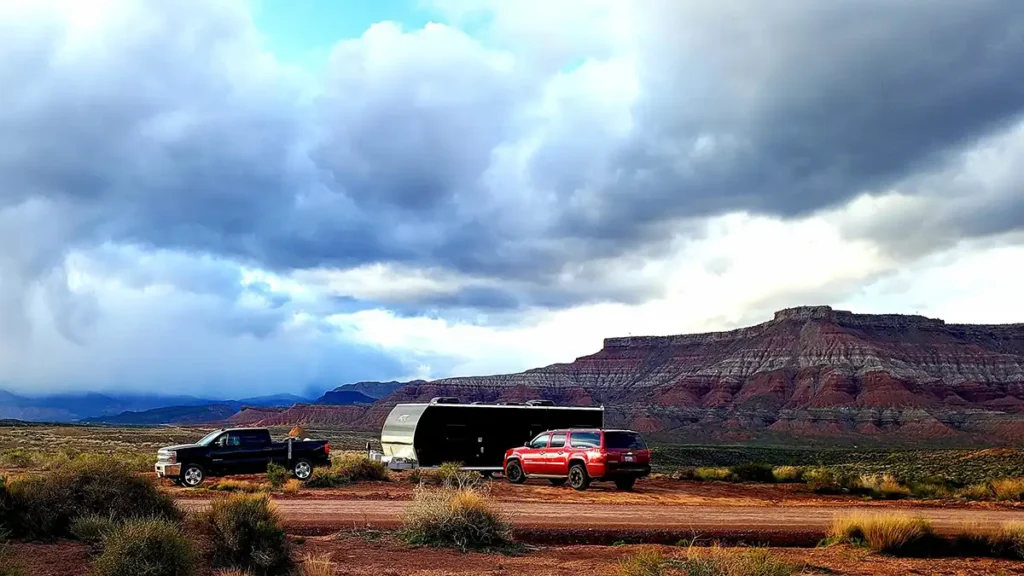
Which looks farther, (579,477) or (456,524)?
(579,477)

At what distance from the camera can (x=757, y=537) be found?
15.9 metres

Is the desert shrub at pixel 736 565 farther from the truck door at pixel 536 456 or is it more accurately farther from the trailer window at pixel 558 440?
the truck door at pixel 536 456

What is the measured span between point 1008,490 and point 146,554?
27.5m

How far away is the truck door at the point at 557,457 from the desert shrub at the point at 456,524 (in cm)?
1182

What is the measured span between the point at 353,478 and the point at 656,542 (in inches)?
649

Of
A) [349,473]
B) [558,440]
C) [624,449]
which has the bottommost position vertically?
[349,473]

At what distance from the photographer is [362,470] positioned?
30.2 metres

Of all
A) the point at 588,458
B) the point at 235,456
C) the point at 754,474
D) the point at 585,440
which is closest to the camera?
the point at 588,458

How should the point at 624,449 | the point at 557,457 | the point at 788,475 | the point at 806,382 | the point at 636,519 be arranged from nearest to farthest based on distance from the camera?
the point at 636,519
the point at 624,449
the point at 557,457
the point at 788,475
the point at 806,382

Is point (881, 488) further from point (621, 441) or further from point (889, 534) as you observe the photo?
point (889, 534)

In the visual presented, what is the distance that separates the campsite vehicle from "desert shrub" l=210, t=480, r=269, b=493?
651 centimetres

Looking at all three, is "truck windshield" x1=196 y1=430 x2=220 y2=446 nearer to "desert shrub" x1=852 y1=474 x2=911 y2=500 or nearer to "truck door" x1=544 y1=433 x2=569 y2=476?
"truck door" x1=544 y1=433 x2=569 y2=476

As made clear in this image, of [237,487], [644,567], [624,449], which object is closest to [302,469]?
[237,487]

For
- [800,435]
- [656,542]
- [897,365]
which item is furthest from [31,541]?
[897,365]
